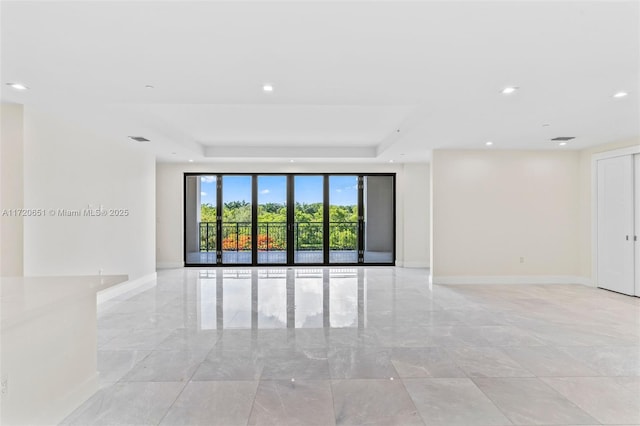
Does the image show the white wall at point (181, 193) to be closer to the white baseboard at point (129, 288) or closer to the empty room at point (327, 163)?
the empty room at point (327, 163)

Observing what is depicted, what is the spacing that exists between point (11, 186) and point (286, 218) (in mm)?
5382

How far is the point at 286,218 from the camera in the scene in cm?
838

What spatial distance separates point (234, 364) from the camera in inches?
116

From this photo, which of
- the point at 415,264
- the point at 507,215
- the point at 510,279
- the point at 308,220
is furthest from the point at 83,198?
the point at 510,279

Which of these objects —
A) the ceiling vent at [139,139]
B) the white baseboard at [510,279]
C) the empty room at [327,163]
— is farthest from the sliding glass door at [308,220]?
the ceiling vent at [139,139]

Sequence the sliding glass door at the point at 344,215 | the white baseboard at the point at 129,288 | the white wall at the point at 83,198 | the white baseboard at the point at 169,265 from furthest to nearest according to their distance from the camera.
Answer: the sliding glass door at the point at 344,215 < the white baseboard at the point at 169,265 < the white baseboard at the point at 129,288 < the white wall at the point at 83,198

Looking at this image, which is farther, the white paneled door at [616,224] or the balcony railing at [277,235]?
the balcony railing at [277,235]

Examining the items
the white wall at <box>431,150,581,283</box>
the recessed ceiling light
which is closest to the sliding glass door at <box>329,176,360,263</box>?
the white wall at <box>431,150,581,283</box>

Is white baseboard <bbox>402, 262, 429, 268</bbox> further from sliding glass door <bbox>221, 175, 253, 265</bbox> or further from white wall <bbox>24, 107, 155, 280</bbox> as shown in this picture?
white wall <bbox>24, 107, 155, 280</bbox>

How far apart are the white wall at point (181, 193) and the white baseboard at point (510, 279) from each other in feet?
6.07

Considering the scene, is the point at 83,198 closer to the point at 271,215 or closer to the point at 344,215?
the point at 271,215

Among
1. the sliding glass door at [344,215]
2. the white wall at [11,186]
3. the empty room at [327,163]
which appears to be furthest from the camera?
the sliding glass door at [344,215]

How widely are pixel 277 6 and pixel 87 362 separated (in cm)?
259

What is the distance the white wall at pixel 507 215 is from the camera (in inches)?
253
